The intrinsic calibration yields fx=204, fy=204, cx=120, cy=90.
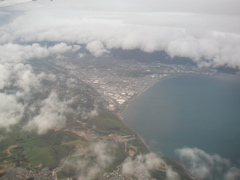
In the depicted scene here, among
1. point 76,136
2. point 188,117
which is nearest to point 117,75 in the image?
point 188,117

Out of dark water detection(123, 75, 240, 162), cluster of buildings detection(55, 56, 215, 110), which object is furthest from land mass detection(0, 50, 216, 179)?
dark water detection(123, 75, 240, 162)

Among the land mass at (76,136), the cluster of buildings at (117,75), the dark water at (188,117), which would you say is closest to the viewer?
the land mass at (76,136)

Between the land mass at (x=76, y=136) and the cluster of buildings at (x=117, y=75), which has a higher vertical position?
the land mass at (x=76, y=136)

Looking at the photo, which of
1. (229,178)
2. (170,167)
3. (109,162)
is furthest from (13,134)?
(229,178)

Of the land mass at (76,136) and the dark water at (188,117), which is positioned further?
the dark water at (188,117)

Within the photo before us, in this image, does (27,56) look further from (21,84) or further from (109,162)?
(109,162)

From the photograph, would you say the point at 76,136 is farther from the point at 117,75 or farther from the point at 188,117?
the point at 117,75

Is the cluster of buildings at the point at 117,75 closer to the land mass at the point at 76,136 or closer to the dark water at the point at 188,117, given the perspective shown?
the land mass at the point at 76,136

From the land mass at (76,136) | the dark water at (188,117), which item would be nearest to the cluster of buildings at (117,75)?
the land mass at (76,136)

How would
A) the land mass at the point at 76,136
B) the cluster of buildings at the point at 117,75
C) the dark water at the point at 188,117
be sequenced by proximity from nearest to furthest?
the land mass at the point at 76,136, the dark water at the point at 188,117, the cluster of buildings at the point at 117,75
